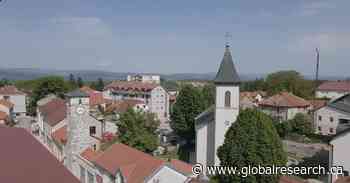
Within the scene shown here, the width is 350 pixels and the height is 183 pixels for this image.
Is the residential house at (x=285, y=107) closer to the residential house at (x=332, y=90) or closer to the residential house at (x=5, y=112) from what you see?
the residential house at (x=332, y=90)

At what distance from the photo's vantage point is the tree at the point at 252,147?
1742 cm

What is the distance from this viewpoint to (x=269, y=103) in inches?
1742

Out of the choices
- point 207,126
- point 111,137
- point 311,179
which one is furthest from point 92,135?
point 311,179

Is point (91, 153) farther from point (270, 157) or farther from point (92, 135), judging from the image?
point (270, 157)

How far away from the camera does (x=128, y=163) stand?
18391mm

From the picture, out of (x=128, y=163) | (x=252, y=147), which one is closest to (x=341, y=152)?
(x=252, y=147)

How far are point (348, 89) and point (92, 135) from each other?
48868 mm

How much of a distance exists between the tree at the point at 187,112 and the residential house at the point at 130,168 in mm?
12627

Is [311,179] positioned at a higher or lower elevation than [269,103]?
lower

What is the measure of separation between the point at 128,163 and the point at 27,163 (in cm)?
1562

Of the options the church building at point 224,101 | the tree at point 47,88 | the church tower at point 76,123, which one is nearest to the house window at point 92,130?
the church tower at point 76,123

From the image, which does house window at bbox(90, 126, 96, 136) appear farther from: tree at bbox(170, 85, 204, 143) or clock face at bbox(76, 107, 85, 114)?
tree at bbox(170, 85, 204, 143)

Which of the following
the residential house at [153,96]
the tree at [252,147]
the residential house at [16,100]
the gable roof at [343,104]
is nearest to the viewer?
the tree at [252,147]

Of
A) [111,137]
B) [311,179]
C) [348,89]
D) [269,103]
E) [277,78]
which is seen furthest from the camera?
[277,78]
